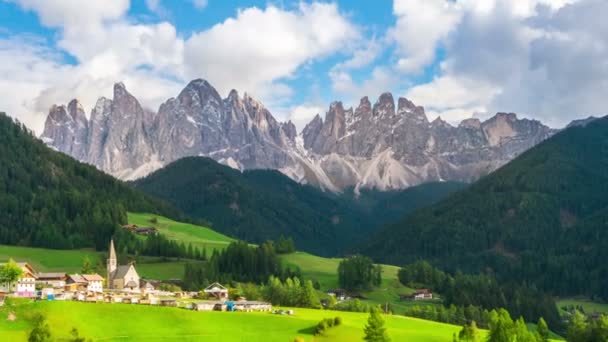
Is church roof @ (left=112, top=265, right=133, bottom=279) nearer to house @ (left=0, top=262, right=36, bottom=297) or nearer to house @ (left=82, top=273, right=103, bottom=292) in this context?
house @ (left=82, top=273, right=103, bottom=292)

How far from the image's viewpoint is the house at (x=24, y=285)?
14612cm

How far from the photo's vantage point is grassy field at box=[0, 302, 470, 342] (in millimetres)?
119438

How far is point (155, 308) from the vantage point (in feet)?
443

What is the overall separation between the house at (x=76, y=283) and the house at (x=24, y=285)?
832 cm

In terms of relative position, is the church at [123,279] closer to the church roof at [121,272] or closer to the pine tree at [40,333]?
the church roof at [121,272]

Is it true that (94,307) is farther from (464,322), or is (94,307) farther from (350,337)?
(464,322)

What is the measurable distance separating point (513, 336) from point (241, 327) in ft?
127

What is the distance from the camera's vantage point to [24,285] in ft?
505

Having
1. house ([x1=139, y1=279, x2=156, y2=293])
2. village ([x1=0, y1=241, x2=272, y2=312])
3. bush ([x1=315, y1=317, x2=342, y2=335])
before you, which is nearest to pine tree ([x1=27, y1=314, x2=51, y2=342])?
village ([x1=0, y1=241, x2=272, y2=312])

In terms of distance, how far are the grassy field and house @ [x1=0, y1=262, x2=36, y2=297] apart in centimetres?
1837

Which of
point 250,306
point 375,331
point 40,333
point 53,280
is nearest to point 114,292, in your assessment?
point 53,280

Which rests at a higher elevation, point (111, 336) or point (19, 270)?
point (19, 270)

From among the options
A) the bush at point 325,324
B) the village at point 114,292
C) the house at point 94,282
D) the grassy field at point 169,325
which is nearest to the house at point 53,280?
the village at point 114,292

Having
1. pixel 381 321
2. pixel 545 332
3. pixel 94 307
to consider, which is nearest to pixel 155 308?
pixel 94 307
